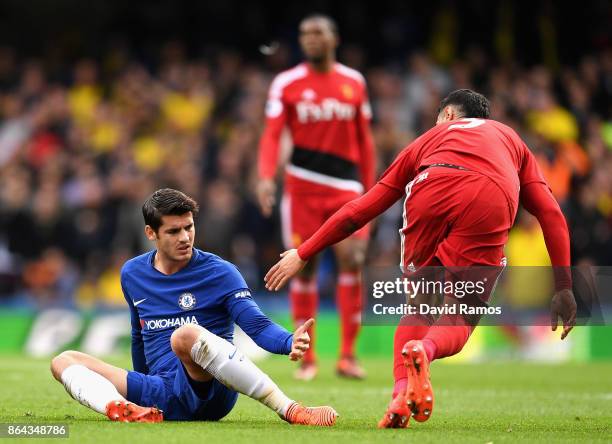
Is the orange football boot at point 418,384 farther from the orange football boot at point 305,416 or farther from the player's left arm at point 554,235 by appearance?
the player's left arm at point 554,235

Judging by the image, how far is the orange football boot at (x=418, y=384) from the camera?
5629mm

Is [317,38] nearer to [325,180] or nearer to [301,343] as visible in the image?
[325,180]

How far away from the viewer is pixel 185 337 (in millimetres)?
5789

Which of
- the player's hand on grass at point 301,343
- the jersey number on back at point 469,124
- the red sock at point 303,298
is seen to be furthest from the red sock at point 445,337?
the red sock at point 303,298

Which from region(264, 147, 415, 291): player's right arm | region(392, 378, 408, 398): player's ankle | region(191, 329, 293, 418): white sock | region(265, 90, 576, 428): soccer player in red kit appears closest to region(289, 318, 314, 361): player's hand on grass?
region(191, 329, 293, 418): white sock

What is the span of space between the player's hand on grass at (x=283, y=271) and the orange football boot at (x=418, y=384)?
0.71 metres

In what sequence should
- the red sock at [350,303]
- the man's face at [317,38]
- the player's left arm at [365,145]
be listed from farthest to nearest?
the player's left arm at [365,145] < the red sock at [350,303] < the man's face at [317,38]

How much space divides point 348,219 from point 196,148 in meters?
11.1

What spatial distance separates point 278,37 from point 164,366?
1347cm

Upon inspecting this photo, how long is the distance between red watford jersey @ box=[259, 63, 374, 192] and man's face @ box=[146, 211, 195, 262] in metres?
4.14

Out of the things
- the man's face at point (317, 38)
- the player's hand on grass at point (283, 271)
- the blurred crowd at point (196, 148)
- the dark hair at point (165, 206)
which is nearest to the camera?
the player's hand on grass at point (283, 271)

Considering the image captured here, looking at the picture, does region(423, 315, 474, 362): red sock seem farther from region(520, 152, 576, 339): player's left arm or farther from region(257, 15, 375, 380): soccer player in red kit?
region(257, 15, 375, 380): soccer player in red kit

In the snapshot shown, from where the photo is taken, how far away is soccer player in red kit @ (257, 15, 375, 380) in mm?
10422

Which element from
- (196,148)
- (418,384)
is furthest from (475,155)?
(196,148)
